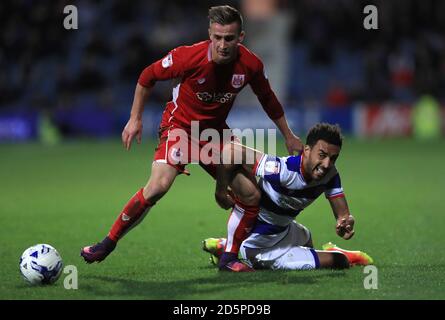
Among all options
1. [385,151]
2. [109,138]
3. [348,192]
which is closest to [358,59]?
[385,151]

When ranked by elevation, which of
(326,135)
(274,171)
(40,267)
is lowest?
(40,267)

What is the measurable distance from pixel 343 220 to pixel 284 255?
1.99 feet

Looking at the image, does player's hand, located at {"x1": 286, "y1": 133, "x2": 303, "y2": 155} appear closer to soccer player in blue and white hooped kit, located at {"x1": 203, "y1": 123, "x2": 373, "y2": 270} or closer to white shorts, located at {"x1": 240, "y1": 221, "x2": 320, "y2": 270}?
soccer player in blue and white hooped kit, located at {"x1": 203, "y1": 123, "x2": 373, "y2": 270}

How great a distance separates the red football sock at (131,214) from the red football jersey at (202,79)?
0.67m

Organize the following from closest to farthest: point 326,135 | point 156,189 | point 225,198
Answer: point 326,135, point 156,189, point 225,198

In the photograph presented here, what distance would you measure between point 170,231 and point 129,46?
1312 centimetres

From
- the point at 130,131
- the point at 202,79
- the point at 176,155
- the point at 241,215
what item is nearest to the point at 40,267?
the point at 130,131

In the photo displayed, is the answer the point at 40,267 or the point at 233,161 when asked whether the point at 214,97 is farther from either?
the point at 40,267

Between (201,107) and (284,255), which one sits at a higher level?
(201,107)

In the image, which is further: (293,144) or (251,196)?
(293,144)

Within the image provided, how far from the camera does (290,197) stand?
20.1ft

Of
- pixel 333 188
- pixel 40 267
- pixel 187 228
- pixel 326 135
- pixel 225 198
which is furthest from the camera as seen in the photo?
pixel 187 228

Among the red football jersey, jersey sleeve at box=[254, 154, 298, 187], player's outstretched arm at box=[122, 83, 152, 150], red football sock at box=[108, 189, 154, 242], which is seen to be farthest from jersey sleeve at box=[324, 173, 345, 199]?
player's outstretched arm at box=[122, 83, 152, 150]
